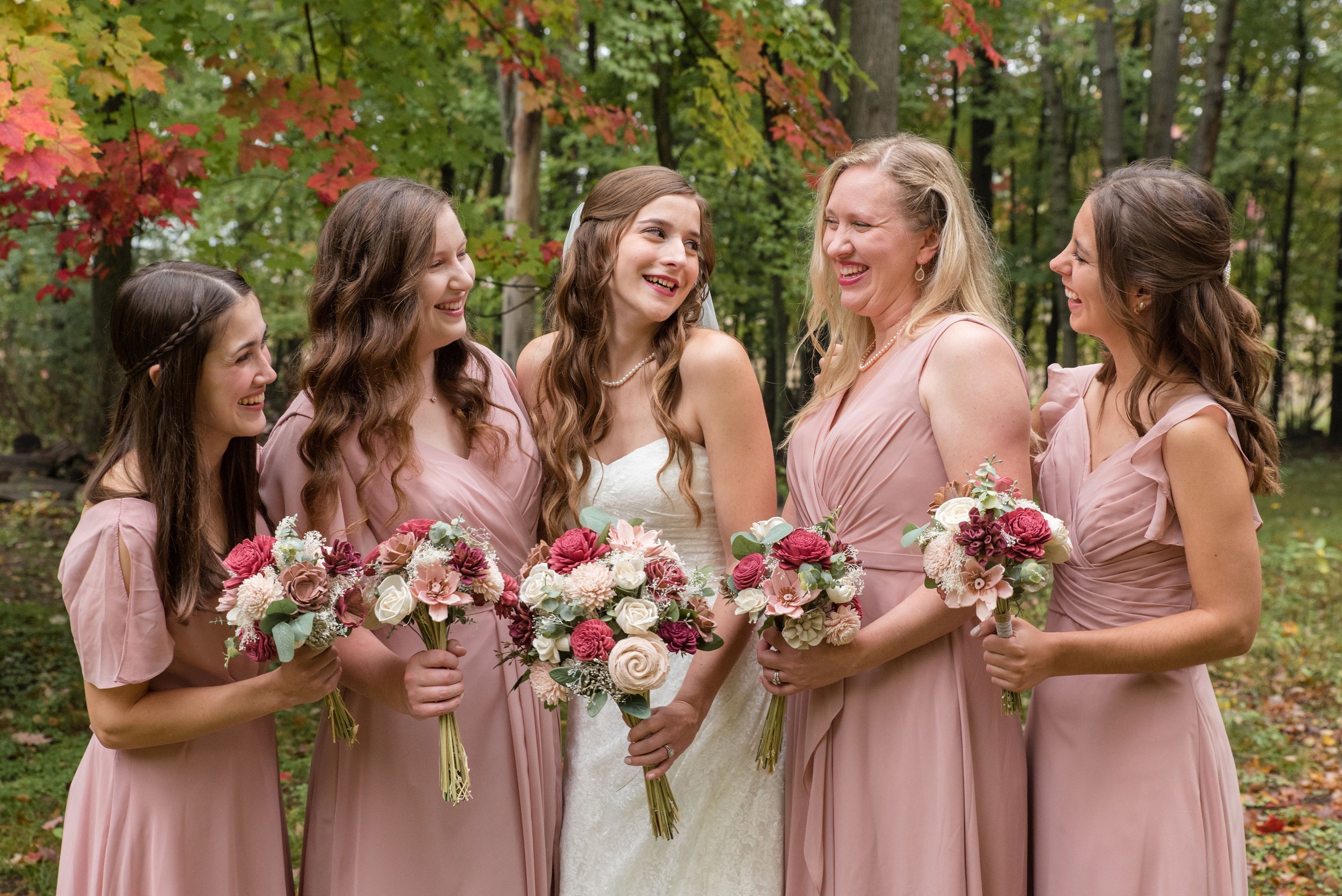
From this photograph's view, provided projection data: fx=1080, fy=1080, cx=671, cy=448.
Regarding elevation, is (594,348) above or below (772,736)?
above

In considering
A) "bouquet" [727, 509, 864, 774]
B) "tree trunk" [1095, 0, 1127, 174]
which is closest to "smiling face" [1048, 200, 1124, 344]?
"bouquet" [727, 509, 864, 774]

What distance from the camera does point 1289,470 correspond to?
67.3ft

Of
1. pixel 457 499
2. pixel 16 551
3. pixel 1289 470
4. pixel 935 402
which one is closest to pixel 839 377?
pixel 935 402

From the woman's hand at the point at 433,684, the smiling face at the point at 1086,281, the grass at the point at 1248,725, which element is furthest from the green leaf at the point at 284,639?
the grass at the point at 1248,725

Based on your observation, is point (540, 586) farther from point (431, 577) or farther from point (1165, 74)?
point (1165, 74)

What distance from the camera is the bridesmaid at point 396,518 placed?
124 inches

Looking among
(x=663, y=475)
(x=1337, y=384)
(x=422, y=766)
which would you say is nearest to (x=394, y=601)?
(x=422, y=766)

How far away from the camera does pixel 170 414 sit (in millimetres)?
2863

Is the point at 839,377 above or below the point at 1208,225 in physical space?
below

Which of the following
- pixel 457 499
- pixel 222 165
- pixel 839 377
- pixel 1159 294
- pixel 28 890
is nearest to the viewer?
pixel 1159 294

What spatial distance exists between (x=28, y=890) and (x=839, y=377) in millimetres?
4693

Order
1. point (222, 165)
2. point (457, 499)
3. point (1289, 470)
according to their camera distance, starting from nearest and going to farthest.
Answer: point (457, 499)
point (222, 165)
point (1289, 470)

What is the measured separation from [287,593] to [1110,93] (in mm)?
11881

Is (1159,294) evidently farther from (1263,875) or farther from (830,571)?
(1263,875)
